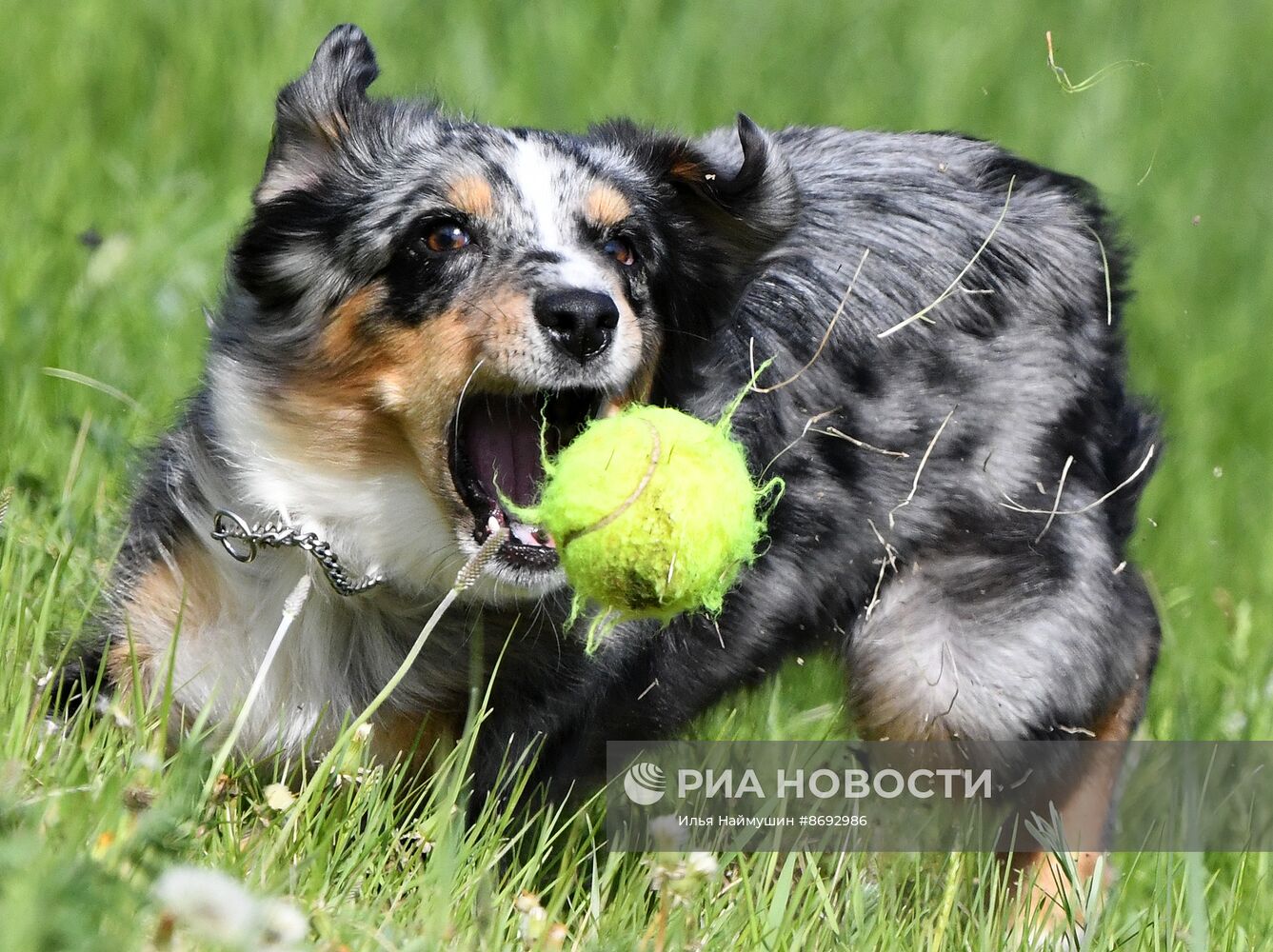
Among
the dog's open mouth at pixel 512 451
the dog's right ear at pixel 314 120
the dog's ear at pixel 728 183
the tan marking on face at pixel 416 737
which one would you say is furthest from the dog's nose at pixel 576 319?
the tan marking on face at pixel 416 737

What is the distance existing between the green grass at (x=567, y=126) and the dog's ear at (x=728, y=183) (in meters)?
1.00

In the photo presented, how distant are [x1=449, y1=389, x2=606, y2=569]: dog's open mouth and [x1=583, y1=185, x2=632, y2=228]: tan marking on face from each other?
1.38 feet

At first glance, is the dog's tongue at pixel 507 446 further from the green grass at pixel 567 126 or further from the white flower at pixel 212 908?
the white flower at pixel 212 908

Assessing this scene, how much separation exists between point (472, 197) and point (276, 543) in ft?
2.79

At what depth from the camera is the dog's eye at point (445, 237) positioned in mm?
3523

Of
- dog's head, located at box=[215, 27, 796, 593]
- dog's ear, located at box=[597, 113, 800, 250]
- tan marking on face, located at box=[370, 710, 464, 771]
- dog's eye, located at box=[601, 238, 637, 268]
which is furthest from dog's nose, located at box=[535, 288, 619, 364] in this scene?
tan marking on face, located at box=[370, 710, 464, 771]

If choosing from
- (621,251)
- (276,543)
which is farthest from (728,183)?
(276,543)

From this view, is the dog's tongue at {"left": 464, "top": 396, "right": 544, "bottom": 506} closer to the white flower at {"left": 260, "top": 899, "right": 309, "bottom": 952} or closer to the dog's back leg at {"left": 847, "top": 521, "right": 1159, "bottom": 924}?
the dog's back leg at {"left": 847, "top": 521, "right": 1159, "bottom": 924}

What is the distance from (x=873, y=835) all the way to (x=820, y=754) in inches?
17.4

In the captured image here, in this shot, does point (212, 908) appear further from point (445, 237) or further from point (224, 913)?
point (445, 237)

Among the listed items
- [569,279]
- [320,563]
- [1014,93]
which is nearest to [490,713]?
[320,563]

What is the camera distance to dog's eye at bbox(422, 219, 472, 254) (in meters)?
3.52

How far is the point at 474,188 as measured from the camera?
11.6 feet

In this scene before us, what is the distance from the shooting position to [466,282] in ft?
11.3
